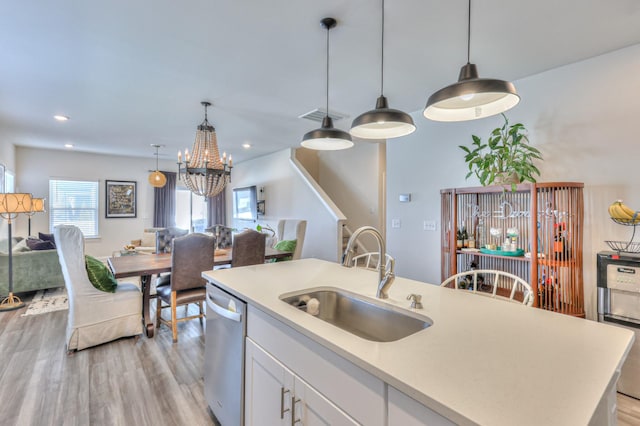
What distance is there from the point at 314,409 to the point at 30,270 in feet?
17.1

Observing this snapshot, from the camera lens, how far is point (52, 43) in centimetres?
235

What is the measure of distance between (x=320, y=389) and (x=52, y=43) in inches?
121

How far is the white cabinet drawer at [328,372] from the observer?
0.90 meters

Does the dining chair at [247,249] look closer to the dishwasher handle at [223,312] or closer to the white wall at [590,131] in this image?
the dishwasher handle at [223,312]

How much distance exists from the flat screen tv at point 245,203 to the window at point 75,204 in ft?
10.5

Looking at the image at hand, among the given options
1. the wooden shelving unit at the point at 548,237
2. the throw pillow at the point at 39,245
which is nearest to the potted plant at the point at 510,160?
the wooden shelving unit at the point at 548,237

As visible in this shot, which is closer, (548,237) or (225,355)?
(225,355)

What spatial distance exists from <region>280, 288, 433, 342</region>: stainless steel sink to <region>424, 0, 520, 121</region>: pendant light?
3.06 feet

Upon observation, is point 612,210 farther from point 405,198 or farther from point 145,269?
point 145,269

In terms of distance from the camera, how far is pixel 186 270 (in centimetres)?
318

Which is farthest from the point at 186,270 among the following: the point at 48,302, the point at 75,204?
the point at 75,204

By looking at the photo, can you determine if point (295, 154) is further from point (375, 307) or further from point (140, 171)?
point (375, 307)

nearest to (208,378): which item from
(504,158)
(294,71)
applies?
(294,71)

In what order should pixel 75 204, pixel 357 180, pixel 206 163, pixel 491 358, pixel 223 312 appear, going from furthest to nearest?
pixel 75 204
pixel 357 180
pixel 206 163
pixel 223 312
pixel 491 358
